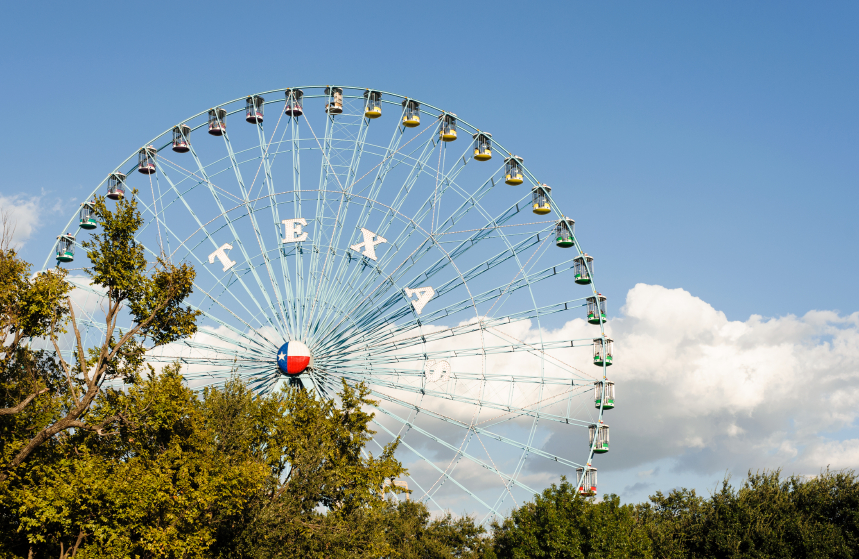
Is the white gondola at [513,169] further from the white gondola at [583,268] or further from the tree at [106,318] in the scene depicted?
the tree at [106,318]

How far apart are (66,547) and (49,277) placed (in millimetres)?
9702

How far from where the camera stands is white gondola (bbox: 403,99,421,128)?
4362 centimetres

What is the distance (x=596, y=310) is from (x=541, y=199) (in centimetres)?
636

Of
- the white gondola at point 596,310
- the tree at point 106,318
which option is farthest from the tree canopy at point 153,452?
the white gondola at point 596,310

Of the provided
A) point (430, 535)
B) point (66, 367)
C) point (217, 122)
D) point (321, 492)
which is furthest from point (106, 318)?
point (430, 535)

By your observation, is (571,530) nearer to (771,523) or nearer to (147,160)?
(771,523)

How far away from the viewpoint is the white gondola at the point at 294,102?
44.1 metres

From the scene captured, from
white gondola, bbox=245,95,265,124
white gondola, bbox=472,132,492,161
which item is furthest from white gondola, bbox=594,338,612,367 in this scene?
white gondola, bbox=245,95,265,124

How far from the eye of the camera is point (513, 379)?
133 feet

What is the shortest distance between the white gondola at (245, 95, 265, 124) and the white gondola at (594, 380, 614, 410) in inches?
870

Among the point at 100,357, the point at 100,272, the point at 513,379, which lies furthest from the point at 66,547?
the point at 513,379

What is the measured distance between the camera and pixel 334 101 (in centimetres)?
4425

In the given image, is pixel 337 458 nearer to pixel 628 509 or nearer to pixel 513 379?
pixel 513 379

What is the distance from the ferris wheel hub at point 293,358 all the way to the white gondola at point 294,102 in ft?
41.5
